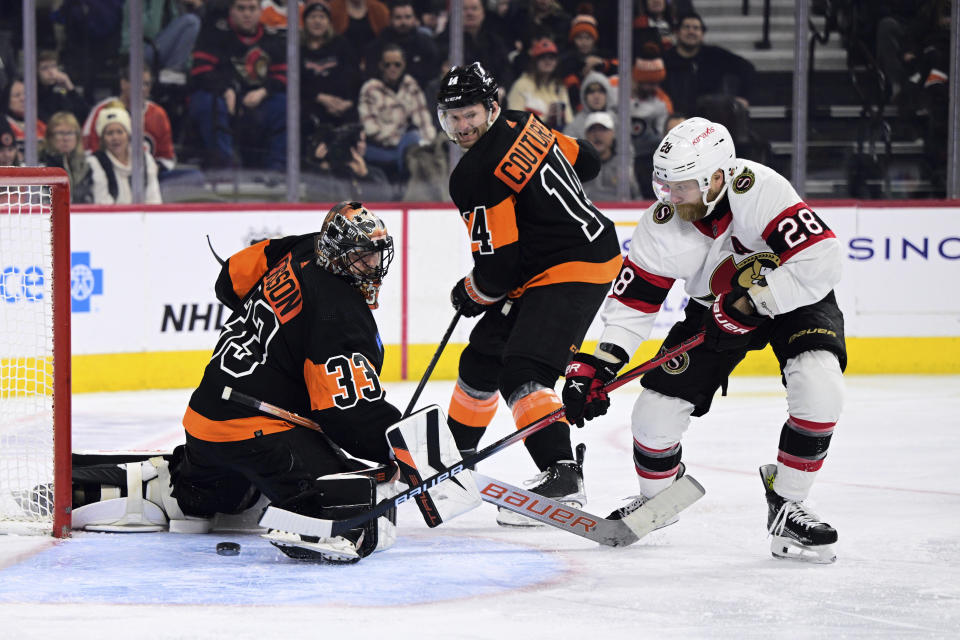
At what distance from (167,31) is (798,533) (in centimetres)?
417

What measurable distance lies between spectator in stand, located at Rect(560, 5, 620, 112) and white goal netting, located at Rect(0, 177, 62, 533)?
2.63m

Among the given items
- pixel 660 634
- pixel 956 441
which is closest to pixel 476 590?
pixel 660 634

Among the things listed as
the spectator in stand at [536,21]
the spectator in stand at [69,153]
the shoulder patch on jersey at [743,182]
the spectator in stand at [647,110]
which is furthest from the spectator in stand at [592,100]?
the shoulder patch on jersey at [743,182]

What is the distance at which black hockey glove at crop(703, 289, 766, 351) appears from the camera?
3.03m

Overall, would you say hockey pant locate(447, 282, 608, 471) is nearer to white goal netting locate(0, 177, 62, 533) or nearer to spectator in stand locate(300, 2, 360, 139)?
white goal netting locate(0, 177, 62, 533)

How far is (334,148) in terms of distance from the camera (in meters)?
6.45

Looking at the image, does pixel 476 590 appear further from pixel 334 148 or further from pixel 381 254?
pixel 334 148

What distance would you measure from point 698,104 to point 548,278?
11.3ft

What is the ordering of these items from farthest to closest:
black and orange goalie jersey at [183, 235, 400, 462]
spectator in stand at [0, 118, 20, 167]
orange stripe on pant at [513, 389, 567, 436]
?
spectator in stand at [0, 118, 20, 167] < orange stripe on pant at [513, 389, 567, 436] < black and orange goalie jersey at [183, 235, 400, 462]

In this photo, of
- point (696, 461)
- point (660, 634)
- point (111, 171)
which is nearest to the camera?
point (660, 634)

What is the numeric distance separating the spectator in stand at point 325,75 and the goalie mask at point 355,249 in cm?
341

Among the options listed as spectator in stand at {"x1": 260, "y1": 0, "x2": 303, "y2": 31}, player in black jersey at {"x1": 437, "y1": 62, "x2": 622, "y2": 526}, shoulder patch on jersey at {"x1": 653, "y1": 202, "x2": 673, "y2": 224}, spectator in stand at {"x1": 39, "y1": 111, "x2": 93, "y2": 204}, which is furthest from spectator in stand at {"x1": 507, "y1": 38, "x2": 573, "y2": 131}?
shoulder patch on jersey at {"x1": 653, "y1": 202, "x2": 673, "y2": 224}

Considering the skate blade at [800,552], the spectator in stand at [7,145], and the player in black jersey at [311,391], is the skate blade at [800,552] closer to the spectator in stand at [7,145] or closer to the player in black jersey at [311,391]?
the player in black jersey at [311,391]

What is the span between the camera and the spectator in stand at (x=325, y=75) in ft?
20.7
